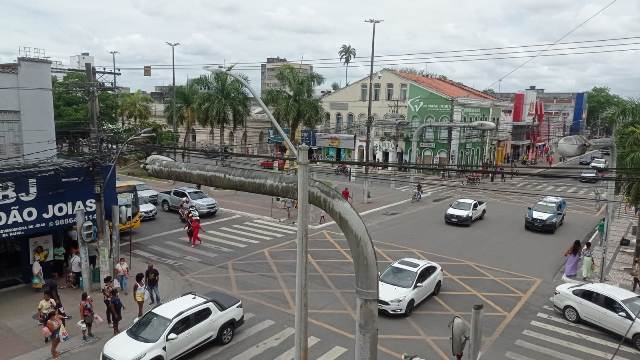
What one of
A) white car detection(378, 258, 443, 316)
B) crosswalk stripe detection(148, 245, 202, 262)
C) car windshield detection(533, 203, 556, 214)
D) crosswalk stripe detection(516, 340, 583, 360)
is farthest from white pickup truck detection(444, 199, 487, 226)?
crosswalk stripe detection(516, 340, 583, 360)

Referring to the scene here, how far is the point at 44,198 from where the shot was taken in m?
17.1

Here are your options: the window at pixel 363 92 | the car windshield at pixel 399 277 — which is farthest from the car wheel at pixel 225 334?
the window at pixel 363 92

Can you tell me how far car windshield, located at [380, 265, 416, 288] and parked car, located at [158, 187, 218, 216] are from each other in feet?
48.7

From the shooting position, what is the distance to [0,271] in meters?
17.5

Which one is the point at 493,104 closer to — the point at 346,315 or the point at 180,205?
the point at 180,205

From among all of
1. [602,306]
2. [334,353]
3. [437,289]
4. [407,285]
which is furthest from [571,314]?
[334,353]

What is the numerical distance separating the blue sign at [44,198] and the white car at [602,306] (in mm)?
15918

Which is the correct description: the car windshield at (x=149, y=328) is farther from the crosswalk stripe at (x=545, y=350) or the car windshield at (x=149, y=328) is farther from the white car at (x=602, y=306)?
the white car at (x=602, y=306)

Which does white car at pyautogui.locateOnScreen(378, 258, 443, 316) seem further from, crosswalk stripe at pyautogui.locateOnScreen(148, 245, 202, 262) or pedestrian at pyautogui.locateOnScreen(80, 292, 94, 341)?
crosswalk stripe at pyautogui.locateOnScreen(148, 245, 202, 262)

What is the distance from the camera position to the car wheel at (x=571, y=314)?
593 inches

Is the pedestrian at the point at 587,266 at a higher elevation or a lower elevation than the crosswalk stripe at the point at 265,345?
higher

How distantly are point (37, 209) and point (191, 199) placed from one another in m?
12.0

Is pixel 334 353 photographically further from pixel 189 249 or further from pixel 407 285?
pixel 189 249

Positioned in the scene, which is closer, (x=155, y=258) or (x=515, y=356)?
(x=515, y=356)
